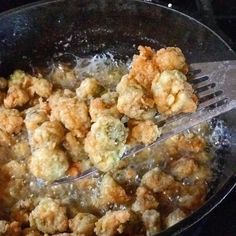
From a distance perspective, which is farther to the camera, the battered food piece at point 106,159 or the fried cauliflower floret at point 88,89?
the fried cauliflower floret at point 88,89

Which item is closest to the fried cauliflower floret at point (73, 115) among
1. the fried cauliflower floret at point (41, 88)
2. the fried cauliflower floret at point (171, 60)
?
the fried cauliflower floret at point (41, 88)

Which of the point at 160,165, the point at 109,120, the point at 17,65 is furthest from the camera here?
the point at 17,65

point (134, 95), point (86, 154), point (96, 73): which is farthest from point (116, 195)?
point (96, 73)

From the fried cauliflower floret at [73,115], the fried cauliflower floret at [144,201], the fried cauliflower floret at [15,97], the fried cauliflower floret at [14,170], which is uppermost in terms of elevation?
the fried cauliflower floret at [15,97]

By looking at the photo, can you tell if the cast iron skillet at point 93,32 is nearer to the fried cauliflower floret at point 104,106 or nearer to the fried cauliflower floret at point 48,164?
the fried cauliflower floret at point 104,106

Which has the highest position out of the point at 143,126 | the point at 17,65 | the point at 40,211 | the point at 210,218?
the point at 17,65

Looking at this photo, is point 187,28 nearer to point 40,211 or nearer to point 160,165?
point 160,165
